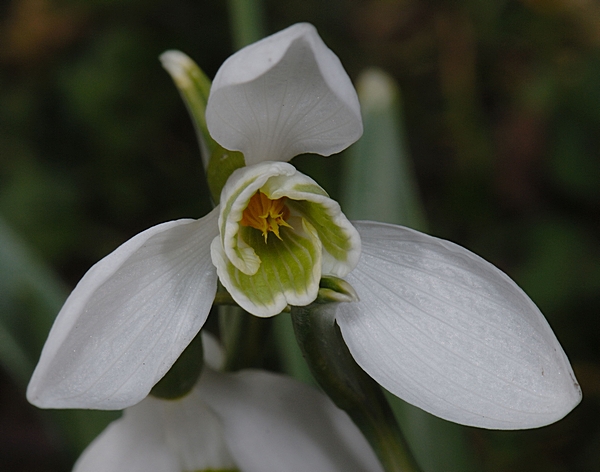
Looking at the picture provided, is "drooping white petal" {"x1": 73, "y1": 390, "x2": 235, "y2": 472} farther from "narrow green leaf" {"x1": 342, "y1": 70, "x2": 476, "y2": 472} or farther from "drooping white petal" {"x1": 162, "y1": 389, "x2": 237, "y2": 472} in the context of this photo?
"narrow green leaf" {"x1": 342, "y1": 70, "x2": 476, "y2": 472}

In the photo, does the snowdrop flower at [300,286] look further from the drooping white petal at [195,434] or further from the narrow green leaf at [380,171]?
the narrow green leaf at [380,171]

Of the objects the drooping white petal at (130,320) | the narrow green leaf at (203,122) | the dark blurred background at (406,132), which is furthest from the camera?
the dark blurred background at (406,132)

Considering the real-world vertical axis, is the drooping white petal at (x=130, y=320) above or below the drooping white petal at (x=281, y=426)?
above

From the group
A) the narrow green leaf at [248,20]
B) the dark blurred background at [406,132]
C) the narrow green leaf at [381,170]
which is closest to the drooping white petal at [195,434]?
the narrow green leaf at [381,170]

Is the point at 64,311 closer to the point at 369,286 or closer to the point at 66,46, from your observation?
the point at 369,286

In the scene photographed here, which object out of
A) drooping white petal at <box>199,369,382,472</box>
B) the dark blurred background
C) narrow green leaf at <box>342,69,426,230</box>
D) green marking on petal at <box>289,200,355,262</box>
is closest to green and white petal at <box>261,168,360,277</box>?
green marking on petal at <box>289,200,355,262</box>

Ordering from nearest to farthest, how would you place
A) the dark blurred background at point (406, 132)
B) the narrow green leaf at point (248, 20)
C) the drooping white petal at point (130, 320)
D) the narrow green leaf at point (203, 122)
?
the drooping white petal at point (130, 320)
the narrow green leaf at point (203, 122)
the narrow green leaf at point (248, 20)
the dark blurred background at point (406, 132)

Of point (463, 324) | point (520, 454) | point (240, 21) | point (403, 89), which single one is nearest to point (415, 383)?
point (463, 324)
